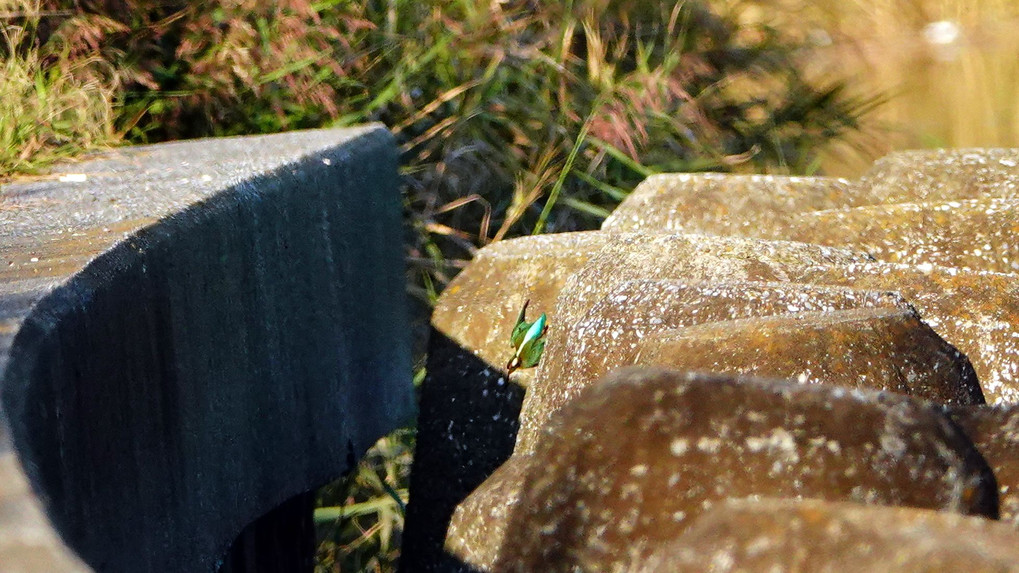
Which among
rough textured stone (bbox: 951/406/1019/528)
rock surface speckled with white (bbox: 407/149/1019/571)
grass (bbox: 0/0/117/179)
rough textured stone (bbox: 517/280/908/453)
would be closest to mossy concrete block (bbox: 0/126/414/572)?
grass (bbox: 0/0/117/179)

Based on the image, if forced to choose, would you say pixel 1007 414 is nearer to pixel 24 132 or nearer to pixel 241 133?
pixel 24 132

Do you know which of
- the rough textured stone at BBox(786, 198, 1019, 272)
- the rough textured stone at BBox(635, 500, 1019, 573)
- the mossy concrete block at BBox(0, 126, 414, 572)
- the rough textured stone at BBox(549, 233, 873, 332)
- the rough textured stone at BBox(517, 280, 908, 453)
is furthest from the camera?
the rough textured stone at BBox(786, 198, 1019, 272)

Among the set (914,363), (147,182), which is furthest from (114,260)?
(914,363)

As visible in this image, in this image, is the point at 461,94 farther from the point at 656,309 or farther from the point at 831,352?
the point at 831,352

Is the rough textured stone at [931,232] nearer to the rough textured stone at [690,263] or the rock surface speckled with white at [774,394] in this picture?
the rock surface speckled with white at [774,394]

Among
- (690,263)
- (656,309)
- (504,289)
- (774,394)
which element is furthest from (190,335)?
(504,289)

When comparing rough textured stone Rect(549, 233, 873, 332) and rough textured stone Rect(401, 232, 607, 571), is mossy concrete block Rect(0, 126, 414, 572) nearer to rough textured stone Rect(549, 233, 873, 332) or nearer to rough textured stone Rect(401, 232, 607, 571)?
rough textured stone Rect(401, 232, 607, 571)

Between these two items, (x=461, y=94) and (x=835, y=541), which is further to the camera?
(x=461, y=94)
